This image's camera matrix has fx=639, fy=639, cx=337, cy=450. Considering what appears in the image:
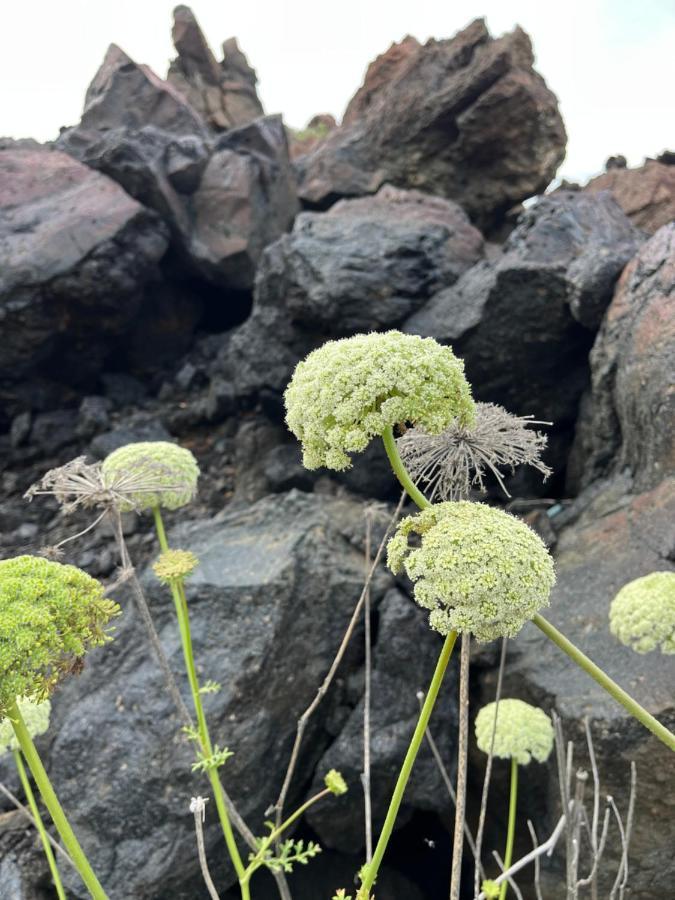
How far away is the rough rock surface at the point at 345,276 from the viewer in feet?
23.9

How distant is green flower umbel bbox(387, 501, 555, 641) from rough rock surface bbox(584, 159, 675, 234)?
11.5 meters

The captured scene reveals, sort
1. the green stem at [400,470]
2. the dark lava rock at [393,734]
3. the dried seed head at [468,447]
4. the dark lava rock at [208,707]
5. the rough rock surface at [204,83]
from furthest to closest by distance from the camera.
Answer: the rough rock surface at [204,83] → the dark lava rock at [393,734] → the dark lava rock at [208,707] → the dried seed head at [468,447] → the green stem at [400,470]

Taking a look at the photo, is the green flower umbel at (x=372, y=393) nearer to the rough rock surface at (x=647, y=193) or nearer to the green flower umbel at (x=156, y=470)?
the green flower umbel at (x=156, y=470)

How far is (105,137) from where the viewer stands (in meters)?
10.8

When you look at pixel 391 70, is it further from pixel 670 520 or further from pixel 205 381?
pixel 670 520

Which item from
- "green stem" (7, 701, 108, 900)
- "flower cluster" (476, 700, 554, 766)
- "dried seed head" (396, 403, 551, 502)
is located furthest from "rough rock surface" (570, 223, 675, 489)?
"green stem" (7, 701, 108, 900)

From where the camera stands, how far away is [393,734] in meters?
4.93

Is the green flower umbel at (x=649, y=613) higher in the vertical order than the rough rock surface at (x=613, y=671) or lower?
higher

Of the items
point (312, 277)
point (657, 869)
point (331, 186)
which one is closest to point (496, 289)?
point (312, 277)

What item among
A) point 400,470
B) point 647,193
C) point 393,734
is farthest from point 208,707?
point 647,193

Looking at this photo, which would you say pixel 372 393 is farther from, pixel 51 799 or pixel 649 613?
pixel 649 613

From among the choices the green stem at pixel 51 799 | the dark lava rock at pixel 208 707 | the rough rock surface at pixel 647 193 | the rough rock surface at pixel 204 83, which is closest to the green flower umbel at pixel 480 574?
the green stem at pixel 51 799

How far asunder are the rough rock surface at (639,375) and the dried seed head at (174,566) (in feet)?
14.3

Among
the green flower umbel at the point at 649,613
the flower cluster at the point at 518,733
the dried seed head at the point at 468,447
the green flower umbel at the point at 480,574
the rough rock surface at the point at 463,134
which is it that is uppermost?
the rough rock surface at the point at 463,134
